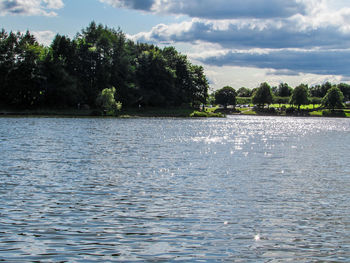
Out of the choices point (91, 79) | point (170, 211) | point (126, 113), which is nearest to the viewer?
point (170, 211)

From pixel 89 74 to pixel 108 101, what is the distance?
1935 cm

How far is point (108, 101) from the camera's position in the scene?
13750cm

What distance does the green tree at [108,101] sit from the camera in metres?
137

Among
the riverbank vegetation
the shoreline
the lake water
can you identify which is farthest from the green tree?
the lake water

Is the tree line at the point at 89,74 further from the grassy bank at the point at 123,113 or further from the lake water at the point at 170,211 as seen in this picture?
the lake water at the point at 170,211

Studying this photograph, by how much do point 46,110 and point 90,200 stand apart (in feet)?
396

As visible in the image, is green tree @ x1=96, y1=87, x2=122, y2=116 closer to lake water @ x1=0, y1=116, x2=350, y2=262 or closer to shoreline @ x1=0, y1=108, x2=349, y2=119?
shoreline @ x1=0, y1=108, x2=349, y2=119

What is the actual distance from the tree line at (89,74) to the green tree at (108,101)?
334 mm

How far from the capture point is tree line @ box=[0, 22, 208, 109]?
13462 cm

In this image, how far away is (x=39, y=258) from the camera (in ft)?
39.4

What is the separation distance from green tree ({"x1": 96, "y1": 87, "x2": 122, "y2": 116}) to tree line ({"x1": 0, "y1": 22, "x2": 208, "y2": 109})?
334mm

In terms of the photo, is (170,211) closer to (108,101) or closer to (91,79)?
(108,101)

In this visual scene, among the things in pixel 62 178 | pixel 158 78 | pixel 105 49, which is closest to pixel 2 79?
pixel 105 49

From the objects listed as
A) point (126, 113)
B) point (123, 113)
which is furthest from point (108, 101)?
point (126, 113)
